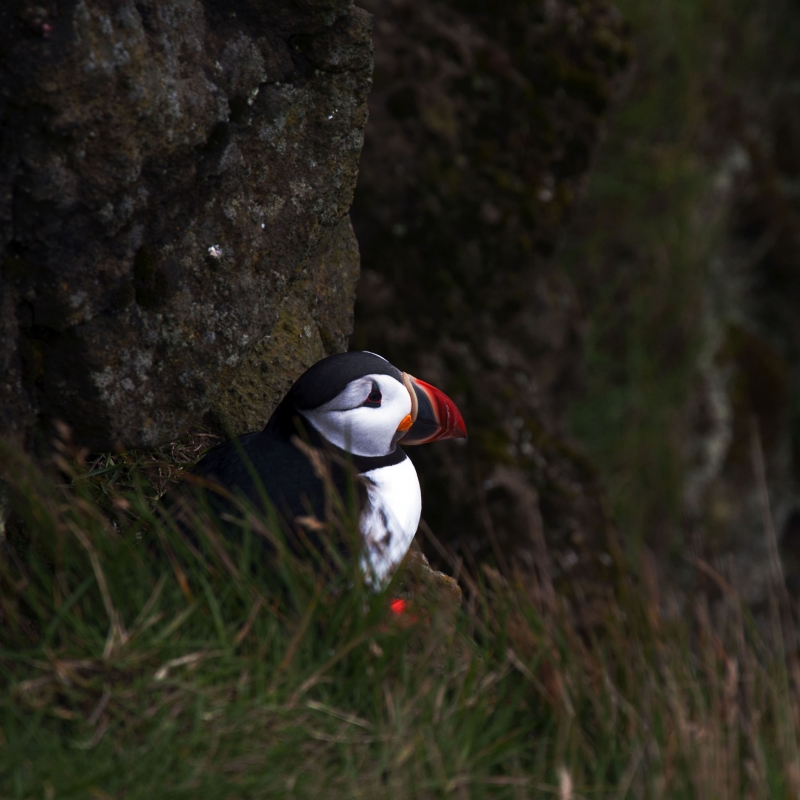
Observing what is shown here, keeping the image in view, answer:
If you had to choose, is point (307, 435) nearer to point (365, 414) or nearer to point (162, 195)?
point (365, 414)

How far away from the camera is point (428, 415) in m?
2.88

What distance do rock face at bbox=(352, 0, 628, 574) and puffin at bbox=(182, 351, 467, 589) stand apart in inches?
83.9

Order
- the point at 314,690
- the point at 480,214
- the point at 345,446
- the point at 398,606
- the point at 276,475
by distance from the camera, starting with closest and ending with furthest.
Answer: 1. the point at 314,690
2. the point at 398,606
3. the point at 276,475
4. the point at 345,446
5. the point at 480,214

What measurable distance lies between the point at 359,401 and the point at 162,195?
80 cm

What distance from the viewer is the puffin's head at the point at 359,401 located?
2678mm

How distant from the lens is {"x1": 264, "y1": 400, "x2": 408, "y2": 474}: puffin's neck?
8.92ft

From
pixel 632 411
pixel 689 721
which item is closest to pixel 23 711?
pixel 689 721

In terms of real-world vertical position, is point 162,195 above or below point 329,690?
above

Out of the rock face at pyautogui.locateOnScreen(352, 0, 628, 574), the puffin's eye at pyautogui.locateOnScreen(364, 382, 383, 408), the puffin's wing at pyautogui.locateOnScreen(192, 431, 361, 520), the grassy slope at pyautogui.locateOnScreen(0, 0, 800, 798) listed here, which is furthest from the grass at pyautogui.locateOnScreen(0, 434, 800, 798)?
the rock face at pyautogui.locateOnScreen(352, 0, 628, 574)

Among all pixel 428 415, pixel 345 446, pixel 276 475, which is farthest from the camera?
pixel 428 415

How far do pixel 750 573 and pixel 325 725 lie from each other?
23.5 ft

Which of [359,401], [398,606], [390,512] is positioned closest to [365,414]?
[359,401]

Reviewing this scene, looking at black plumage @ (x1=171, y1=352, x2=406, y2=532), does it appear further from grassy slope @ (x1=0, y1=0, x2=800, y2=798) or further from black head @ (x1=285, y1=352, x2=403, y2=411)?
grassy slope @ (x1=0, y1=0, x2=800, y2=798)

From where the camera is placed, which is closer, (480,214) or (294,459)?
(294,459)
